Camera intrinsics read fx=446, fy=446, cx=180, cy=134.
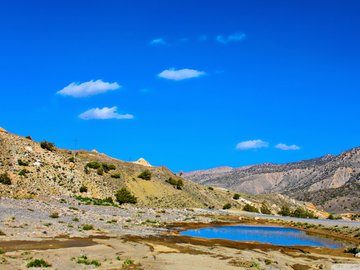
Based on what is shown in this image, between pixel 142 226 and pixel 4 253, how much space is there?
23.0 meters

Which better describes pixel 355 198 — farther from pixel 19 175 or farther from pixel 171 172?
pixel 19 175

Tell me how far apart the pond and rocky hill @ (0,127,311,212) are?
93.6ft

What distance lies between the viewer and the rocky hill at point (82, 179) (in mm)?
72312

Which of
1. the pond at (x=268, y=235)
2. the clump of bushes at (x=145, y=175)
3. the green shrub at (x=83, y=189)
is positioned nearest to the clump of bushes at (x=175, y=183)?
the clump of bushes at (x=145, y=175)

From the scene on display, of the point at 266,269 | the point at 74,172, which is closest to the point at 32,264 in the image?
the point at 266,269

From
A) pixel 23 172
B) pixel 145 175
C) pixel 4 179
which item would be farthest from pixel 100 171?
pixel 4 179

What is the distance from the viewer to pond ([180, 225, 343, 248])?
40434 mm

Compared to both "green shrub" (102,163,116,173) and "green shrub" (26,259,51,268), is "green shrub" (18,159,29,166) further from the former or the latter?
"green shrub" (26,259,51,268)

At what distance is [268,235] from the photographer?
153 feet

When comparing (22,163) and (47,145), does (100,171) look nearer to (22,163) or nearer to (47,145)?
(47,145)

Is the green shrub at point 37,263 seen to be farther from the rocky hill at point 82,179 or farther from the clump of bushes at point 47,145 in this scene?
the clump of bushes at point 47,145

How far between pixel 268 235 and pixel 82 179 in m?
46.0

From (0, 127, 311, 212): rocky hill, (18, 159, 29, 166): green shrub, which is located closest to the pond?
(0, 127, 311, 212): rocky hill

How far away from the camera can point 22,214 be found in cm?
4316
